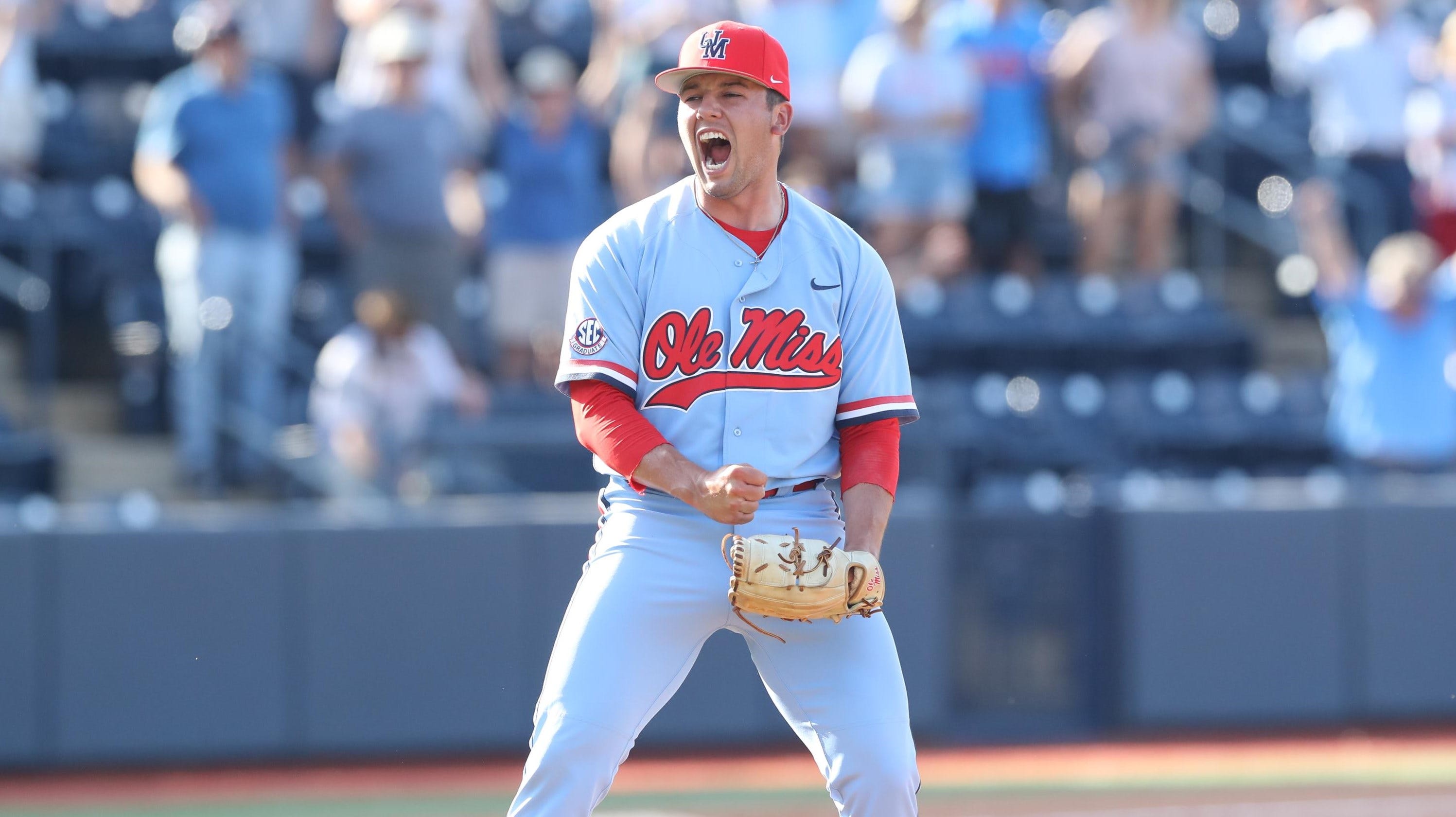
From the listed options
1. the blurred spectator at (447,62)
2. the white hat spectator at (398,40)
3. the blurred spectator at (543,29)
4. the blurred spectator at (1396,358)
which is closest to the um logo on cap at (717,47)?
the white hat spectator at (398,40)

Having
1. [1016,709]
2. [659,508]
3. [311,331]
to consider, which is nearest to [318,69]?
[311,331]

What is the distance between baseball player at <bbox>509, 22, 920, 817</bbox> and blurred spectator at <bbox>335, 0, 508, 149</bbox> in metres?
5.11


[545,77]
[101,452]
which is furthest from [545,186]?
[101,452]

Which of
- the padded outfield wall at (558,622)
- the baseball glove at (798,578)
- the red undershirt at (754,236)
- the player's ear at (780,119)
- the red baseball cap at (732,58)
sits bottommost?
the padded outfield wall at (558,622)

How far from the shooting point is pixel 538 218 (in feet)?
28.9

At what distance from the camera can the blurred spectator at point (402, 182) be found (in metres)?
8.52

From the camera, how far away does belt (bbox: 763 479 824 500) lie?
12.7 ft

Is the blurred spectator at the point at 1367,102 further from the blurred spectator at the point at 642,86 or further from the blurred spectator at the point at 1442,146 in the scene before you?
the blurred spectator at the point at 642,86

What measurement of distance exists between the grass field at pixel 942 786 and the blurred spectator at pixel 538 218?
6.48 ft

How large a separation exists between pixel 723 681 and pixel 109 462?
298 cm

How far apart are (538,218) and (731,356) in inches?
203

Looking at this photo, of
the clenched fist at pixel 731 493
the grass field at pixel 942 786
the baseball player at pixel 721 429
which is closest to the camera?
the clenched fist at pixel 731 493

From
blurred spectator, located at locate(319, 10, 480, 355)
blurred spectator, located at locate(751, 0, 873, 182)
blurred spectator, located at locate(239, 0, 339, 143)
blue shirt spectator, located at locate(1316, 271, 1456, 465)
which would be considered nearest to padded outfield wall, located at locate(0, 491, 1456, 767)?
blue shirt spectator, located at locate(1316, 271, 1456, 465)

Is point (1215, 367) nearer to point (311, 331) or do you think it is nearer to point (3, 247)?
point (311, 331)
